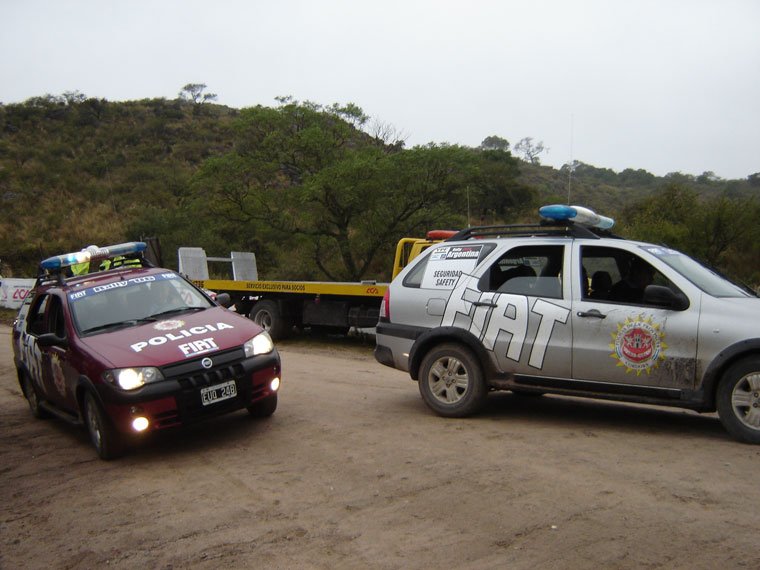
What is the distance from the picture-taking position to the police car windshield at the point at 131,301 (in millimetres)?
6953

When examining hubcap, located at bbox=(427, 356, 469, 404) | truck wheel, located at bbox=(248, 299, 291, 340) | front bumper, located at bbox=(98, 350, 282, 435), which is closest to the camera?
front bumper, located at bbox=(98, 350, 282, 435)

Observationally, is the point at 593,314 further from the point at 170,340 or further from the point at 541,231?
the point at 170,340

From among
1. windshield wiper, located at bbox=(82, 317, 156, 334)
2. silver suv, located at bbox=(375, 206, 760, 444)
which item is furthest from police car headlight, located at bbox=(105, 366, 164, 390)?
silver suv, located at bbox=(375, 206, 760, 444)

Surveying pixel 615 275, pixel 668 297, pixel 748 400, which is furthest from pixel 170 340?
pixel 748 400

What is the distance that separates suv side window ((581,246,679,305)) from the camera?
6.51m

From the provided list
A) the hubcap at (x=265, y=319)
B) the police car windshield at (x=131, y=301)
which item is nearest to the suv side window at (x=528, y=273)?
the police car windshield at (x=131, y=301)

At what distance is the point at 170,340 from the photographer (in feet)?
21.1

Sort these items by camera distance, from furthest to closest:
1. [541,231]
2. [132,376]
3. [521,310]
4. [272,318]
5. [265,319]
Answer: [265,319] < [272,318] < [541,231] < [521,310] < [132,376]

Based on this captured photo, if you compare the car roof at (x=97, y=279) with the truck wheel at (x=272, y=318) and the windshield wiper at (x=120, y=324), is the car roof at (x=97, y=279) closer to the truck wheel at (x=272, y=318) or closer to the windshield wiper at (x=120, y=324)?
the windshield wiper at (x=120, y=324)

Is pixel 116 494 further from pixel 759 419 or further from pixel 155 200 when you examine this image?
pixel 155 200

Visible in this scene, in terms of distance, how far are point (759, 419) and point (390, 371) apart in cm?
615

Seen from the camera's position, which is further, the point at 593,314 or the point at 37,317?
the point at 37,317

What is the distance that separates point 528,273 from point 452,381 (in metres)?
1.29

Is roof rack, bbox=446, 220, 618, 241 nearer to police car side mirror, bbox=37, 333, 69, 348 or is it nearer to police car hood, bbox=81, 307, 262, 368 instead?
police car hood, bbox=81, 307, 262, 368
